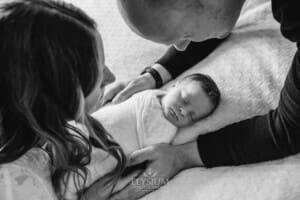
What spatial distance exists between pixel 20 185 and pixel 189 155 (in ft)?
1.46

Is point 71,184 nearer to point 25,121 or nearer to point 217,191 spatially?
point 25,121

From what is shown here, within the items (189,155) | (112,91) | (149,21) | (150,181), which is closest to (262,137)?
(189,155)

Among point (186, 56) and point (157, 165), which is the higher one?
point (186, 56)

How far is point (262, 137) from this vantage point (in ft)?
3.63

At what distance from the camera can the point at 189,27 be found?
3.10ft

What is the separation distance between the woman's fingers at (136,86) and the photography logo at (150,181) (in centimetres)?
32

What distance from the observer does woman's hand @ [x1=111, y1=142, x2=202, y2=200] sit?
118cm

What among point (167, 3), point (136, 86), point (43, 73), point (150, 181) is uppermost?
point (167, 3)

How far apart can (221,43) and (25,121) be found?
766 millimetres

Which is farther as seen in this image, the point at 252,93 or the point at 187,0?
the point at 252,93

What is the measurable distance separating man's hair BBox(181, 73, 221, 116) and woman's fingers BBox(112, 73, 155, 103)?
0.49 feet

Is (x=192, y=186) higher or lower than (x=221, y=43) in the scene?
lower

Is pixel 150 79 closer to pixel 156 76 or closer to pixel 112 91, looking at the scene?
pixel 156 76

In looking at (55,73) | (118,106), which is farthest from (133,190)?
(55,73)
